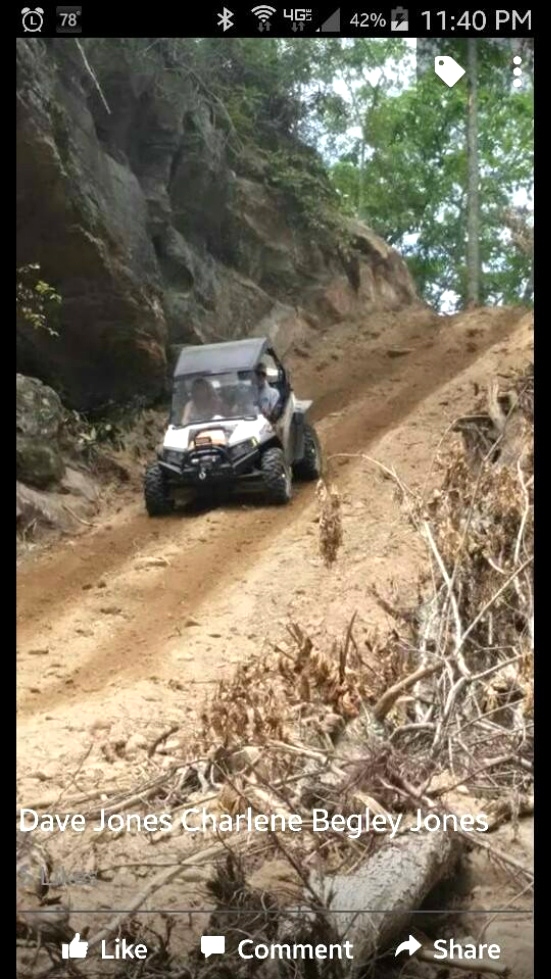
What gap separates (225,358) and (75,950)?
2.67m

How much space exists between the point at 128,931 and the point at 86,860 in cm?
27

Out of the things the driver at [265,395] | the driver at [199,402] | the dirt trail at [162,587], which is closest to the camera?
the dirt trail at [162,587]

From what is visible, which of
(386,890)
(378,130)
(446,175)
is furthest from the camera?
(446,175)

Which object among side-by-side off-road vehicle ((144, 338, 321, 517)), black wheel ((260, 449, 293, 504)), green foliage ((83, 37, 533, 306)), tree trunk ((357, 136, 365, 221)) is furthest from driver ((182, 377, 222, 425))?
tree trunk ((357, 136, 365, 221))

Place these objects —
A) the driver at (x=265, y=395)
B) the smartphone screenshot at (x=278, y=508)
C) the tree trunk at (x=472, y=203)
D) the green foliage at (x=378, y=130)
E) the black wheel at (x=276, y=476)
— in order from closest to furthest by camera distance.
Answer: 1. the smartphone screenshot at (x=278, y=508)
2. the green foliage at (x=378, y=130)
3. the tree trunk at (x=472, y=203)
4. the black wheel at (x=276, y=476)
5. the driver at (x=265, y=395)

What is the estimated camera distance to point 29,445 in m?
5.06

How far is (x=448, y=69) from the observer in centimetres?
314

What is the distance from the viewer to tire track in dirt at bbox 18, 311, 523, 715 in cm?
358

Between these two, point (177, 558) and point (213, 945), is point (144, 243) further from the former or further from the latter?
point (213, 945)

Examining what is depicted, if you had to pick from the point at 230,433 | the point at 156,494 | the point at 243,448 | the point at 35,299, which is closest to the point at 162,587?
the point at 156,494
